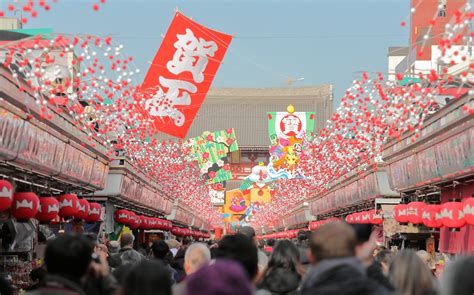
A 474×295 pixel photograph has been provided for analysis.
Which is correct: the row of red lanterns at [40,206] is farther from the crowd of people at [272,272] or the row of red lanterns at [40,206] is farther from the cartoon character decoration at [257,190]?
the cartoon character decoration at [257,190]

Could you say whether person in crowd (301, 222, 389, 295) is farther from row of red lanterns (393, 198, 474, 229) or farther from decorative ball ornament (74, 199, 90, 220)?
decorative ball ornament (74, 199, 90, 220)

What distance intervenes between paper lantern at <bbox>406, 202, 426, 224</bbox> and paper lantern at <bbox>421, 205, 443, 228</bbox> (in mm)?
430

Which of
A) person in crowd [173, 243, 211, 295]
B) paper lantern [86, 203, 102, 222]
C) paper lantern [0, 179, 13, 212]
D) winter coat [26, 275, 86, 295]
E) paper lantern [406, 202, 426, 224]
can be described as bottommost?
winter coat [26, 275, 86, 295]

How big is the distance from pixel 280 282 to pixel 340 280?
8.46 feet

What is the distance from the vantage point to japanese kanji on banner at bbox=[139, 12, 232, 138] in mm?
18906

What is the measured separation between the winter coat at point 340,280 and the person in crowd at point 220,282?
773mm

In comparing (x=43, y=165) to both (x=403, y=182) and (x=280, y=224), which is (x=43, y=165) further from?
(x=280, y=224)

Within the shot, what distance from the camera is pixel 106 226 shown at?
77.5 feet

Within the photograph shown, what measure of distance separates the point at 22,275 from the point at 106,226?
351 inches

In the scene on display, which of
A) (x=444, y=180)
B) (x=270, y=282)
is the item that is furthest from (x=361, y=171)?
(x=270, y=282)

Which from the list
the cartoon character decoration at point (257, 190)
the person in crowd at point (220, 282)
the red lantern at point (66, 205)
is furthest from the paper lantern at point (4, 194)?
the cartoon character decoration at point (257, 190)

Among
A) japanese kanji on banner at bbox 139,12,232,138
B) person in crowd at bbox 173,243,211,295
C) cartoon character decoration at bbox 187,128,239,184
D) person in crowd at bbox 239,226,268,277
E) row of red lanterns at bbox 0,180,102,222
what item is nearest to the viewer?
person in crowd at bbox 173,243,211,295

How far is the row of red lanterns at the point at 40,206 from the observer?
1120 cm

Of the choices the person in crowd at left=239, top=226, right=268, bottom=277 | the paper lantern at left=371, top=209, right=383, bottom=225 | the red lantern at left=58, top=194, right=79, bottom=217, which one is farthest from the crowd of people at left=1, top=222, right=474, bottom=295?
the paper lantern at left=371, top=209, right=383, bottom=225
